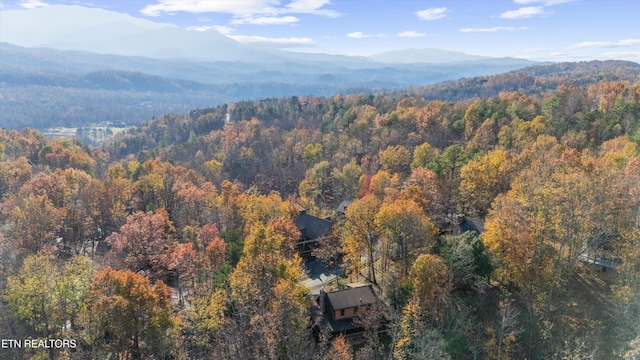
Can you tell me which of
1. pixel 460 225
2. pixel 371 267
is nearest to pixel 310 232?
pixel 371 267

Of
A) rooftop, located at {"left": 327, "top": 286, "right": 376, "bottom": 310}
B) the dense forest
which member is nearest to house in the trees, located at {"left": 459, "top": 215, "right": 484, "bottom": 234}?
the dense forest

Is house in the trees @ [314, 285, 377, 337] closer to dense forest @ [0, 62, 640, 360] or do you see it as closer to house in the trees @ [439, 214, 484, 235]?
dense forest @ [0, 62, 640, 360]

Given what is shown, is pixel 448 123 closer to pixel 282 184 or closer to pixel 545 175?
pixel 282 184

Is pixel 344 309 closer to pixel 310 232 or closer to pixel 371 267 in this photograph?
pixel 371 267

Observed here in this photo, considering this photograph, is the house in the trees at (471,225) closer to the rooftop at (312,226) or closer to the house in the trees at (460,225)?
the house in the trees at (460,225)

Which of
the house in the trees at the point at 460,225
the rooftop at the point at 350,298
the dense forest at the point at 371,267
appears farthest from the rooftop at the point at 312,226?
the rooftop at the point at 350,298

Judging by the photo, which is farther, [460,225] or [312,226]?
[312,226]

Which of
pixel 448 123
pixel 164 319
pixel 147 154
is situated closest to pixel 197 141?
pixel 147 154
